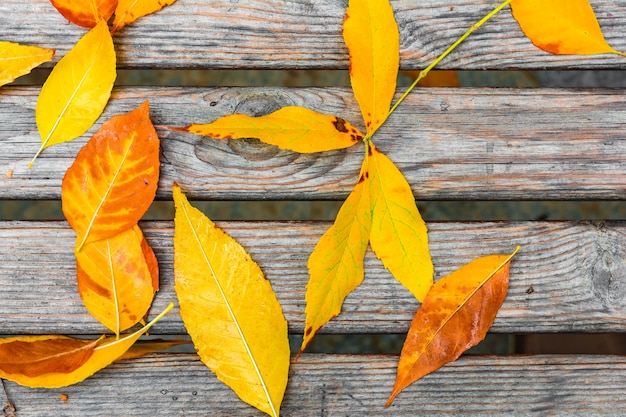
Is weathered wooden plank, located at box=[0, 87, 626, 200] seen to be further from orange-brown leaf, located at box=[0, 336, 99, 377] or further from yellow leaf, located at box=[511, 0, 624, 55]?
orange-brown leaf, located at box=[0, 336, 99, 377]

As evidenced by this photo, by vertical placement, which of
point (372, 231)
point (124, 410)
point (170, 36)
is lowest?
point (124, 410)

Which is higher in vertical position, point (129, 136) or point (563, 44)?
point (563, 44)

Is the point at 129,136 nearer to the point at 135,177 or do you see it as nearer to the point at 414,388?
the point at 135,177

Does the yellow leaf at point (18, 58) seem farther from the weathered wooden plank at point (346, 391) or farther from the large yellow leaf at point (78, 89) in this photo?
the weathered wooden plank at point (346, 391)

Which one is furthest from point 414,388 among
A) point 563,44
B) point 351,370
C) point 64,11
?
point 64,11

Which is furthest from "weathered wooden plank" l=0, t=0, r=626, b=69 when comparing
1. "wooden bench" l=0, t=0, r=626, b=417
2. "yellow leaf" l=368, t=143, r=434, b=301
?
"yellow leaf" l=368, t=143, r=434, b=301
